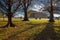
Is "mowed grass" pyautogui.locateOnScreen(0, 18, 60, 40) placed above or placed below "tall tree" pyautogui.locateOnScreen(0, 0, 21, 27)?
below

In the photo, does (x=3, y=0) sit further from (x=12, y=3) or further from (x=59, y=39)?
(x=59, y=39)

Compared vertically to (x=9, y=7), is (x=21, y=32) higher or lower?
lower

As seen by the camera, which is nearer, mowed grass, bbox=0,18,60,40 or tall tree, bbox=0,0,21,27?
mowed grass, bbox=0,18,60,40

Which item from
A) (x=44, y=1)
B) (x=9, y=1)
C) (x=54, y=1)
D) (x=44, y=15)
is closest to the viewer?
(x=9, y=1)

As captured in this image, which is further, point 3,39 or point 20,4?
point 20,4

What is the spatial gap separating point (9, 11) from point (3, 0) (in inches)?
68.7

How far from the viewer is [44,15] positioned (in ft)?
371

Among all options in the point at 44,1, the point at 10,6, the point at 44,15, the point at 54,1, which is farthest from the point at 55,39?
the point at 44,15

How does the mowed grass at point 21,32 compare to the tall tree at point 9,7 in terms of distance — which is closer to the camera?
the mowed grass at point 21,32

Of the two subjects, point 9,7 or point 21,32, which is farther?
point 9,7

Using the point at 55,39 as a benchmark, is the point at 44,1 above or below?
above

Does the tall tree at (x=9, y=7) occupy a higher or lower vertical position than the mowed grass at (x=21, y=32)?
higher

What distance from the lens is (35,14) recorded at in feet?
376

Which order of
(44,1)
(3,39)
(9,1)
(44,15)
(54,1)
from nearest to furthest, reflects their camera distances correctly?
(3,39)
(9,1)
(54,1)
(44,1)
(44,15)
